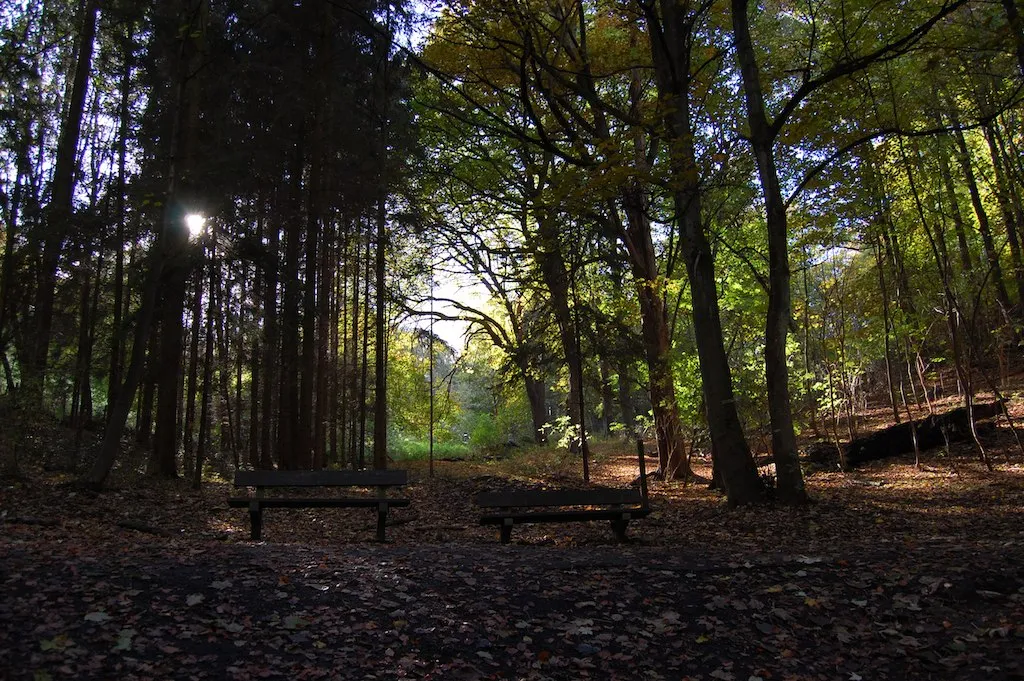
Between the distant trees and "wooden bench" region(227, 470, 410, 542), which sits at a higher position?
the distant trees

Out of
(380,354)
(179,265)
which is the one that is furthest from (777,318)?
(179,265)

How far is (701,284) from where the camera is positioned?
9.40 metres

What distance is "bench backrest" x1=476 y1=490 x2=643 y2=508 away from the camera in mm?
7224

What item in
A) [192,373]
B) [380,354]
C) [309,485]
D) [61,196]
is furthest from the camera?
[380,354]

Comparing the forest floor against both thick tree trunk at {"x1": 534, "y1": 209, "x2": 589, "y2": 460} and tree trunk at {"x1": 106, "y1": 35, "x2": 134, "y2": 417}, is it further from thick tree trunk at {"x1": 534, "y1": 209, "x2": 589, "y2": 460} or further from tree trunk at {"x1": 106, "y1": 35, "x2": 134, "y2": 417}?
thick tree trunk at {"x1": 534, "y1": 209, "x2": 589, "y2": 460}

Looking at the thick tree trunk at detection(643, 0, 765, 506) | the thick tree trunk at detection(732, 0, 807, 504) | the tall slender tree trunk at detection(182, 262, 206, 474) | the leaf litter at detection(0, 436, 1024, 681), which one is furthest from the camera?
the tall slender tree trunk at detection(182, 262, 206, 474)

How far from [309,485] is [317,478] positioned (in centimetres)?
13

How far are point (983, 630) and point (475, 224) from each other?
14049 mm

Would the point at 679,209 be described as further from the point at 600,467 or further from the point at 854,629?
the point at 600,467

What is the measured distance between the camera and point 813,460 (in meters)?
13.9

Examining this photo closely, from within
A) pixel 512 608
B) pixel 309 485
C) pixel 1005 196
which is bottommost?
pixel 512 608

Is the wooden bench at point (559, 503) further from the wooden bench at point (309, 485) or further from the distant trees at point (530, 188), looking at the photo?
the distant trees at point (530, 188)

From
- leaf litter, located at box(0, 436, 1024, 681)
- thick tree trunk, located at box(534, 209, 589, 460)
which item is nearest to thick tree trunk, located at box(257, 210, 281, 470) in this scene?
thick tree trunk, located at box(534, 209, 589, 460)

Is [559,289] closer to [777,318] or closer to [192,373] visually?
[777,318]
